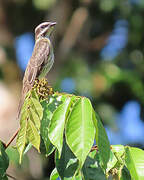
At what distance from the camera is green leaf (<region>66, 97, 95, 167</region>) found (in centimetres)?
322

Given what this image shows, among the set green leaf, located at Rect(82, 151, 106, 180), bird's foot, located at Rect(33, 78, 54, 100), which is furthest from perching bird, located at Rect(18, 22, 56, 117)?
green leaf, located at Rect(82, 151, 106, 180)

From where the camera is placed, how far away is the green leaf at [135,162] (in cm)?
350

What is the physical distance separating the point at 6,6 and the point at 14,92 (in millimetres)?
3009

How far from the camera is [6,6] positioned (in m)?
15.5

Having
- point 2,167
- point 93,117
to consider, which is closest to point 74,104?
point 93,117

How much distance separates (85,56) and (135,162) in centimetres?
1172

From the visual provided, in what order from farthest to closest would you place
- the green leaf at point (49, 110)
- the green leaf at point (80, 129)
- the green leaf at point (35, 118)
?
the green leaf at point (49, 110)
the green leaf at point (35, 118)
the green leaf at point (80, 129)

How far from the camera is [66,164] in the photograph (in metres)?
3.63

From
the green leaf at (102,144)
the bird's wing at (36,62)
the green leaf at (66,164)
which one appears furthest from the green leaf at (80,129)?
the bird's wing at (36,62)

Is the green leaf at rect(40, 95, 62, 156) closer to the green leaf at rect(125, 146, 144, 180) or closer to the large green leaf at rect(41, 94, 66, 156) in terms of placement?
the large green leaf at rect(41, 94, 66, 156)

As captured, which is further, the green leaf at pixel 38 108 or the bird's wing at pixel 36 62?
the bird's wing at pixel 36 62

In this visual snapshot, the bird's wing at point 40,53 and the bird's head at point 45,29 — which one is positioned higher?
the bird's head at point 45,29

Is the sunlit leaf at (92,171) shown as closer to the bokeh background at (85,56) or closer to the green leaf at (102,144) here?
the green leaf at (102,144)

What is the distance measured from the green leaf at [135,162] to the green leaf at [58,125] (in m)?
0.52
